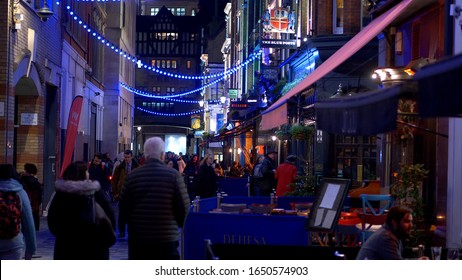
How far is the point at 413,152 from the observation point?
49.3 ft

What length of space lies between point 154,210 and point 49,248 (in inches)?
295

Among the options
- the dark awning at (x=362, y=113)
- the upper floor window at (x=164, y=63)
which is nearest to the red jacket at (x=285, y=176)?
the dark awning at (x=362, y=113)

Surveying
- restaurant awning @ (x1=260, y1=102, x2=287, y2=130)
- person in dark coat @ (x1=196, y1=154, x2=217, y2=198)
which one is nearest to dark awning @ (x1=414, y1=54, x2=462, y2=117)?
restaurant awning @ (x1=260, y1=102, x2=287, y2=130)

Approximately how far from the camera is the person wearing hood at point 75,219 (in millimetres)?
8867

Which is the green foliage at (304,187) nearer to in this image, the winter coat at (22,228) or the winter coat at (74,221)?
the winter coat at (22,228)

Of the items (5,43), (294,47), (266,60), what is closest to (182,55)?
(266,60)

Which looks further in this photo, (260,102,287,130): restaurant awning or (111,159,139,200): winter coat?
(111,159,139,200): winter coat

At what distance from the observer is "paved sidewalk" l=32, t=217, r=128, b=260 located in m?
14.8

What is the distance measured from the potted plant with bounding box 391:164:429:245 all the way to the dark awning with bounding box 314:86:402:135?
2791 mm

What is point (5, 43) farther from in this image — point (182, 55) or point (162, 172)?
point (182, 55)

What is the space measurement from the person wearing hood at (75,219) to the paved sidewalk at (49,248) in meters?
5.62

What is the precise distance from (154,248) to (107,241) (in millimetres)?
485

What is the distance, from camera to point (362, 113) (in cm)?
845

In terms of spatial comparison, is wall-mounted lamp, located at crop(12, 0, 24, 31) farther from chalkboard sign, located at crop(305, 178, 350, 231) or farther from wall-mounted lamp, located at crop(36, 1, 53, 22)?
chalkboard sign, located at crop(305, 178, 350, 231)
